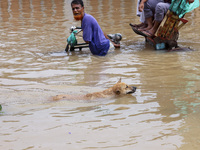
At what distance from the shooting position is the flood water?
145 inches

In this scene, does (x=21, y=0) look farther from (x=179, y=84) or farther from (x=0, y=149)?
(x=0, y=149)

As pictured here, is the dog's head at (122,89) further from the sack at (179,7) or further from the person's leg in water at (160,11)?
the person's leg in water at (160,11)

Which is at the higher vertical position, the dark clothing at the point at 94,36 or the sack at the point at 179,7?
the sack at the point at 179,7

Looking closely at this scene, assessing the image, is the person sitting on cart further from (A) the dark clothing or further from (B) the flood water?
(B) the flood water

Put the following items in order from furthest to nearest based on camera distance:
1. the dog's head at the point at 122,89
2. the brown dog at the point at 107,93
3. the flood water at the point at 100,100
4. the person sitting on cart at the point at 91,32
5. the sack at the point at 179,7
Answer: the person sitting on cart at the point at 91,32, the sack at the point at 179,7, the dog's head at the point at 122,89, the brown dog at the point at 107,93, the flood water at the point at 100,100

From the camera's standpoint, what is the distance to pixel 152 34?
8.08 m

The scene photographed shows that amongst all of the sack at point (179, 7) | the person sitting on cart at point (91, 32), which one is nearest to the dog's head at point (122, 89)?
the person sitting on cart at point (91, 32)

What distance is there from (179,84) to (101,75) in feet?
4.82

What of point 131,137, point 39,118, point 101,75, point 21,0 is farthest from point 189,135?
point 21,0

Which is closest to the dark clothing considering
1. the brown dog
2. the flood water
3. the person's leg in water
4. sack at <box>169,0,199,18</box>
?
the flood water

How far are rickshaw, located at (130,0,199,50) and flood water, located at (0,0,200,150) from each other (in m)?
0.32

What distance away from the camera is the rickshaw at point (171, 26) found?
7.35m

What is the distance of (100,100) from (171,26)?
343cm

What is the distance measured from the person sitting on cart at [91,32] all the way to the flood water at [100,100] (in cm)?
21
